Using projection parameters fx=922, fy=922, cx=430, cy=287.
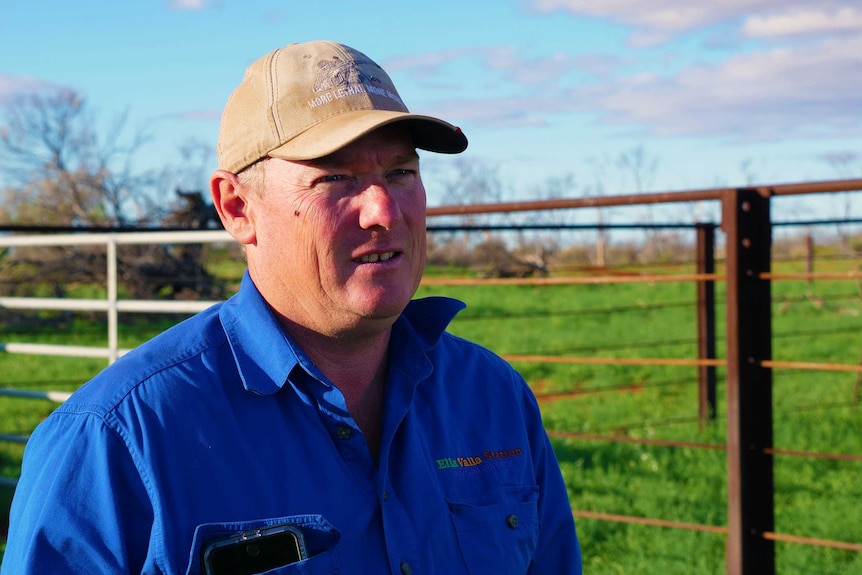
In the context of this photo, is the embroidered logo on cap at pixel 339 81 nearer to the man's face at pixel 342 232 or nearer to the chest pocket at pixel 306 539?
the man's face at pixel 342 232

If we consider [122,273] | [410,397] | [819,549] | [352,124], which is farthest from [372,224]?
[122,273]

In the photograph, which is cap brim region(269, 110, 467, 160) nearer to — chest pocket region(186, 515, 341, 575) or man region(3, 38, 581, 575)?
man region(3, 38, 581, 575)

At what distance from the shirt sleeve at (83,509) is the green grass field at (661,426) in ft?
10.1

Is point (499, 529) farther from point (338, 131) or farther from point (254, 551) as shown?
point (338, 131)

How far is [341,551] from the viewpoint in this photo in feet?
4.80

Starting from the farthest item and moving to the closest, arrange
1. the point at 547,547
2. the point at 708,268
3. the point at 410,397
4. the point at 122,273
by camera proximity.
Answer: the point at 122,273 → the point at 708,268 → the point at 547,547 → the point at 410,397

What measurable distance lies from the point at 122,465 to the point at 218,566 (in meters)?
0.20

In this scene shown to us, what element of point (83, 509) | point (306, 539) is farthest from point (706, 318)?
point (83, 509)

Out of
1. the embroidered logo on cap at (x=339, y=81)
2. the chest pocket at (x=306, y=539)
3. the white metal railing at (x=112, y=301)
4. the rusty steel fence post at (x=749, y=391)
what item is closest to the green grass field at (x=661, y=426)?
the rusty steel fence post at (x=749, y=391)

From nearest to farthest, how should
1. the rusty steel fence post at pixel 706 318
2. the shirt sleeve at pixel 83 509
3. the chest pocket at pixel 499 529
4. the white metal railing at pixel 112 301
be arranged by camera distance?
the shirt sleeve at pixel 83 509 → the chest pocket at pixel 499 529 → the white metal railing at pixel 112 301 → the rusty steel fence post at pixel 706 318

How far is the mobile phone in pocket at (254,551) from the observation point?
4.38 feet

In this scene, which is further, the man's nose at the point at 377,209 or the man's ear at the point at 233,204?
the man's ear at the point at 233,204

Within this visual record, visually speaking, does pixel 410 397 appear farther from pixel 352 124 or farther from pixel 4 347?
pixel 4 347

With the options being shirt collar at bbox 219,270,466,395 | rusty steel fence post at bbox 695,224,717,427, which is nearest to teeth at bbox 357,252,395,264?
shirt collar at bbox 219,270,466,395
